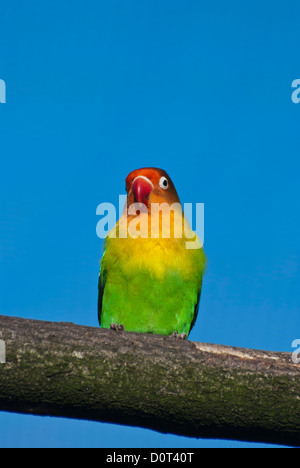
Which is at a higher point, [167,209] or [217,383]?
[167,209]

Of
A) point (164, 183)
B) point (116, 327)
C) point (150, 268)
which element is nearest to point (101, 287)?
point (116, 327)

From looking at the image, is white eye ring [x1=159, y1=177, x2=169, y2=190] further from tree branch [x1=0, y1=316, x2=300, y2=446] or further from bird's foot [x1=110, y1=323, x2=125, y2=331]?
tree branch [x1=0, y1=316, x2=300, y2=446]

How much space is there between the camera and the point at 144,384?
13.1ft

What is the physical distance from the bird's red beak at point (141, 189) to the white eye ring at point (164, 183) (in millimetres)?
155

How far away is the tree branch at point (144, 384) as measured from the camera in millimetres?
3840

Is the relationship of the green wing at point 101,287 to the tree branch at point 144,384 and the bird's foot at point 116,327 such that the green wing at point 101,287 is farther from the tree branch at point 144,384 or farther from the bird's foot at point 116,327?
the tree branch at point 144,384

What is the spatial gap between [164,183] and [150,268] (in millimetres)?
1270

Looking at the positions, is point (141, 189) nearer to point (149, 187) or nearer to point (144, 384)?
point (149, 187)

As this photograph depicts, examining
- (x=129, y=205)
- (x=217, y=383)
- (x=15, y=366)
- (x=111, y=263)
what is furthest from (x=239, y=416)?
(x=129, y=205)

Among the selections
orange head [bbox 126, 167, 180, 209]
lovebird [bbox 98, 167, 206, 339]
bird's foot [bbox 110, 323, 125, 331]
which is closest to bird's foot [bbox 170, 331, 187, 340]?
lovebird [bbox 98, 167, 206, 339]

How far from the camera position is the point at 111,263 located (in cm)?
636

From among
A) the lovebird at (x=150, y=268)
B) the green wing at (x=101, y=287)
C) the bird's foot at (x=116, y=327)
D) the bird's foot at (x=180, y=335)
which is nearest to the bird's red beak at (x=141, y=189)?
the lovebird at (x=150, y=268)
